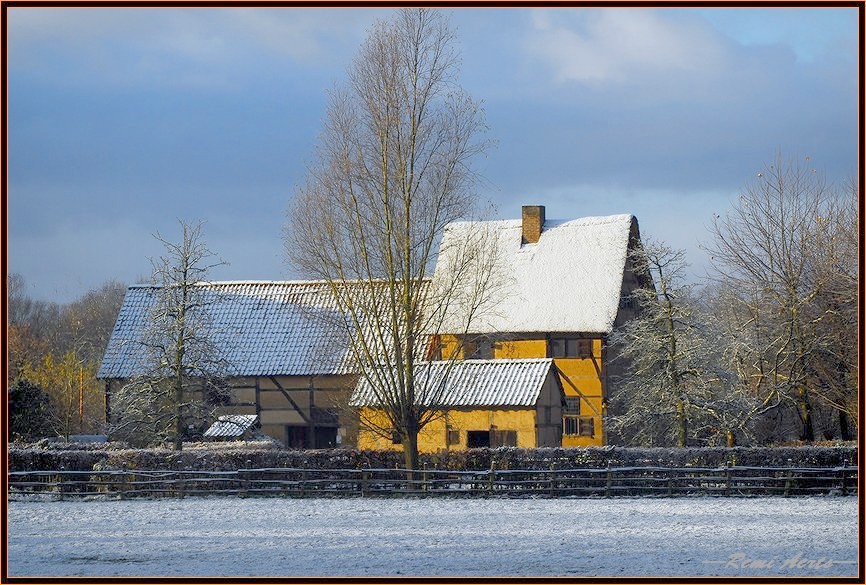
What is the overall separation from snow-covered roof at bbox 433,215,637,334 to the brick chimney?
8.9 inches

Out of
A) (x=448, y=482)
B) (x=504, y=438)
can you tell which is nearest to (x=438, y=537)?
(x=448, y=482)

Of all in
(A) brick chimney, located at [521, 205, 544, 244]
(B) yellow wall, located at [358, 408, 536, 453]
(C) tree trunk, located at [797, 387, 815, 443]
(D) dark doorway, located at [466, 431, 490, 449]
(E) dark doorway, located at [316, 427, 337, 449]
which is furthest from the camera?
(A) brick chimney, located at [521, 205, 544, 244]

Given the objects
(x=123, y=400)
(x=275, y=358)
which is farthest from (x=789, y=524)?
(x=275, y=358)

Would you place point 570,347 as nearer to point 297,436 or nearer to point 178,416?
point 297,436

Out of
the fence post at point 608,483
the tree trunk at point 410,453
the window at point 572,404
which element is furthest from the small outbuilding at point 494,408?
the fence post at point 608,483

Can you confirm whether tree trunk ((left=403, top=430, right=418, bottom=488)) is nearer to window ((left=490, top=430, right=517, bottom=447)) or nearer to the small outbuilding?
the small outbuilding

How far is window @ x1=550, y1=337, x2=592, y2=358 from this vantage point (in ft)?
124

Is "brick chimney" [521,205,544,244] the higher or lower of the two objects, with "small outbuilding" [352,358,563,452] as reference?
higher

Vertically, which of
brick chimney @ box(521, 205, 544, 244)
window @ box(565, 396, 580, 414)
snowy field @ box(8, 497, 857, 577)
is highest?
brick chimney @ box(521, 205, 544, 244)

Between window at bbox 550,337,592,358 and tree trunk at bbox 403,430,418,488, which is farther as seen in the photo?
window at bbox 550,337,592,358

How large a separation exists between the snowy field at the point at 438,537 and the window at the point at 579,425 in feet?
36.1

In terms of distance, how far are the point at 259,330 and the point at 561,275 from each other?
33.7 feet

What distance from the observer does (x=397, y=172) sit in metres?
27.4

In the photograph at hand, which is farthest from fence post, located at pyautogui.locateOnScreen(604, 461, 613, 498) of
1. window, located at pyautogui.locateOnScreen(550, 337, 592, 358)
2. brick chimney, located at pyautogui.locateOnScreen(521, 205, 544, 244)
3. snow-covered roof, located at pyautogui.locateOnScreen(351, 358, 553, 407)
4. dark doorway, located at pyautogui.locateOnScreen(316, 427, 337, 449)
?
brick chimney, located at pyautogui.locateOnScreen(521, 205, 544, 244)
